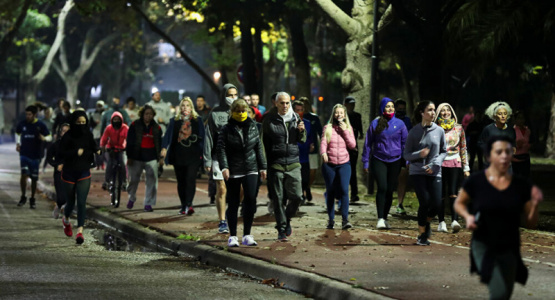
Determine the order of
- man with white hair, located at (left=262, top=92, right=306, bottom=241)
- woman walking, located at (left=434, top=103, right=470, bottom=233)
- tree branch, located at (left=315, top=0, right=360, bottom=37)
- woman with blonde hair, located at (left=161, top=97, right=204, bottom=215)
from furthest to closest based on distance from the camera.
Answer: tree branch, located at (left=315, top=0, right=360, bottom=37) < woman with blonde hair, located at (left=161, top=97, right=204, bottom=215) < woman walking, located at (left=434, top=103, right=470, bottom=233) < man with white hair, located at (left=262, top=92, right=306, bottom=241)

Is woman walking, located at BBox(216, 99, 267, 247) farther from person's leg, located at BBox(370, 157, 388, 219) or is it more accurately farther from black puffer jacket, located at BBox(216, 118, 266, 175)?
person's leg, located at BBox(370, 157, 388, 219)

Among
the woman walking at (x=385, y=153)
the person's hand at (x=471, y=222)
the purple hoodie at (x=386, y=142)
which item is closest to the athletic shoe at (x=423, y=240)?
the woman walking at (x=385, y=153)

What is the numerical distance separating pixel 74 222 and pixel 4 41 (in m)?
28.1

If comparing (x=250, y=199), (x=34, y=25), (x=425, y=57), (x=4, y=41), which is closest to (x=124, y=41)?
(x=34, y=25)

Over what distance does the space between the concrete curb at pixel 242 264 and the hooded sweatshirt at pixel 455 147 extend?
3482 millimetres

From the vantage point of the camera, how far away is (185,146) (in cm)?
1606

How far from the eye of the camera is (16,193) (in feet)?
70.3

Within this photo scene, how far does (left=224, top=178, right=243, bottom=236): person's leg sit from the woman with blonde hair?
399cm

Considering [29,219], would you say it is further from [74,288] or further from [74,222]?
[74,288]

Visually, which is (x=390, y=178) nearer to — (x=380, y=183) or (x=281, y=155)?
(x=380, y=183)

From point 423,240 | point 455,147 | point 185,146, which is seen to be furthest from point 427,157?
point 185,146

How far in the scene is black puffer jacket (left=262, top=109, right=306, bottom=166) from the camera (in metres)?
12.5

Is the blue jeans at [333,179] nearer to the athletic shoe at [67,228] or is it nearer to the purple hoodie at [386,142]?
the purple hoodie at [386,142]

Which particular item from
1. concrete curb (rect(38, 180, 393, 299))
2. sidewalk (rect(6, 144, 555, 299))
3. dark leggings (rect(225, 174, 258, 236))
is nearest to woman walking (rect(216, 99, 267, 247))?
dark leggings (rect(225, 174, 258, 236))
